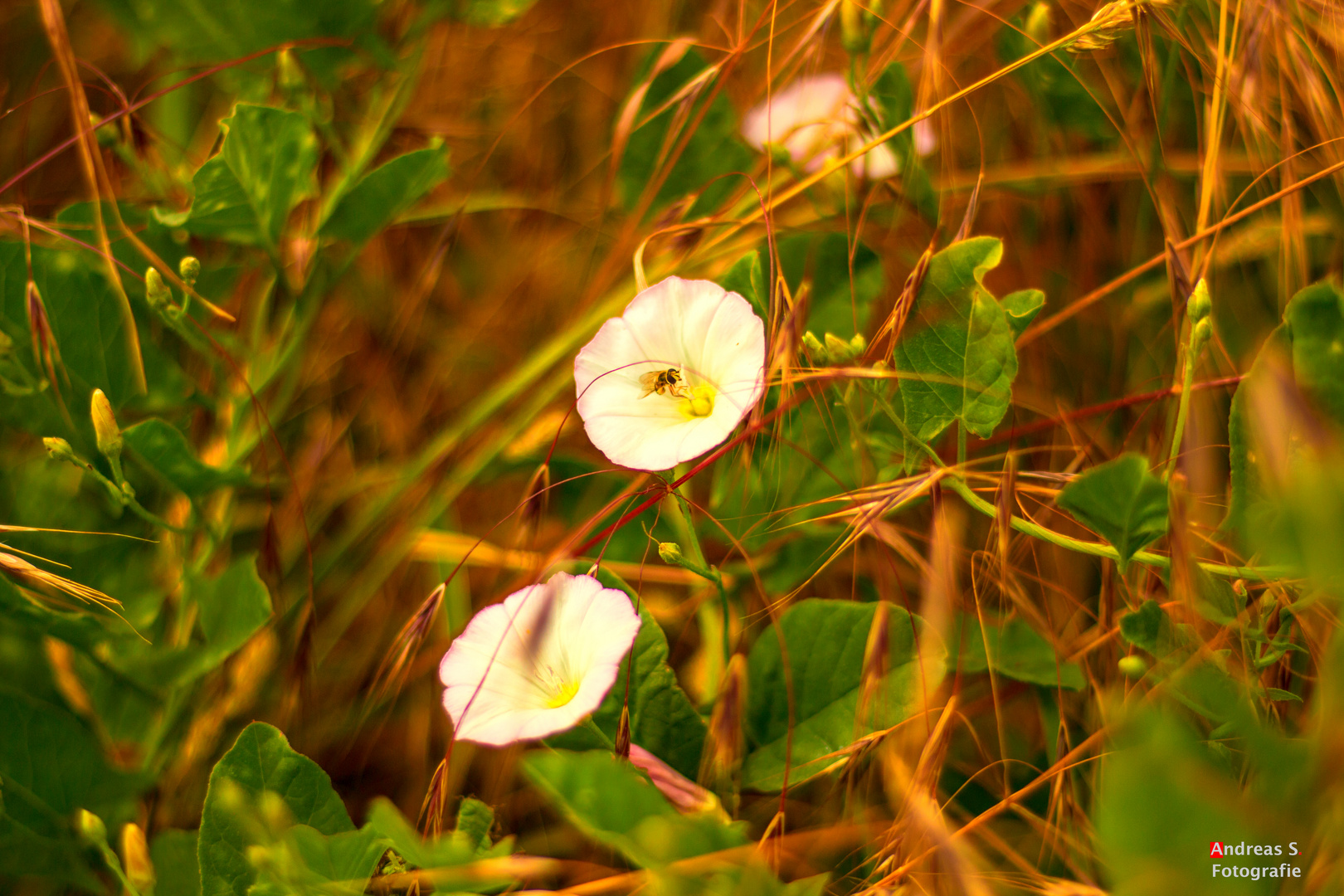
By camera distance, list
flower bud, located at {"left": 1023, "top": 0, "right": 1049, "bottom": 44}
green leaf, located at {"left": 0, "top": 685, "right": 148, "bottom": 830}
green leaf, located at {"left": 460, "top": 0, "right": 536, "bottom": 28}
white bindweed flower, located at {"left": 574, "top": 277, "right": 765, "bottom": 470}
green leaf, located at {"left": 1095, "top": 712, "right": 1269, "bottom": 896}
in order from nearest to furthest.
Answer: green leaf, located at {"left": 1095, "top": 712, "right": 1269, "bottom": 896} < white bindweed flower, located at {"left": 574, "top": 277, "right": 765, "bottom": 470} < green leaf, located at {"left": 0, "top": 685, "right": 148, "bottom": 830} < flower bud, located at {"left": 1023, "top": 0, "right": 1049, "bottom": 44} < green leaf, located at {"left": 460, "top": 0, "right": 536, "bottom": 28}

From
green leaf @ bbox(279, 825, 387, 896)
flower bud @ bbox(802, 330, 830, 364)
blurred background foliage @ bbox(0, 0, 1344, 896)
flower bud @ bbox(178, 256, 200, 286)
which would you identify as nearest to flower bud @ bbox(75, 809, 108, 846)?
blurred background foliage @ bbox(0, 0, 1344, 896)

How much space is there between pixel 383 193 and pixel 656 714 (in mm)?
656

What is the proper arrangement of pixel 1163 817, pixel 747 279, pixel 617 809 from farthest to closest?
1. pixel 747 279
2. pixel 617 809
3. pixel 1163 817

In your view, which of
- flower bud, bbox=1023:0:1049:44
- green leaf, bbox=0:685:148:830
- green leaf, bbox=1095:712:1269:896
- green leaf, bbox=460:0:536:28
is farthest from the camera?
green leaf, bbox=460:0:536:28

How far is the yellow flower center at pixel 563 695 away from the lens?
774mm

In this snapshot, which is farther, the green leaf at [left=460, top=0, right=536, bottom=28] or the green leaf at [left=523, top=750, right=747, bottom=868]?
the green leaf at [left=460, top=0, right=536, bottom=28]

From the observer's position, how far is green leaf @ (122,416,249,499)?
860 mm

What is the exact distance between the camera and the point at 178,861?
83cm

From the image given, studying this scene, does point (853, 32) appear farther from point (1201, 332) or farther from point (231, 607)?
point (231, 607)

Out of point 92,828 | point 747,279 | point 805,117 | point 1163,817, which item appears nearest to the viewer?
point 1163,817

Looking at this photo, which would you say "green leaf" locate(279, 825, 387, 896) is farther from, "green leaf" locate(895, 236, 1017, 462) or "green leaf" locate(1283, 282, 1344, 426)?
"green leaf" locate(1283, 282, 1344, 426)

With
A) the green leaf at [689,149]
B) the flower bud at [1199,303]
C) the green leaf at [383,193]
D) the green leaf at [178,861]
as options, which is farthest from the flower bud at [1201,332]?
the green leaf at [178,861]

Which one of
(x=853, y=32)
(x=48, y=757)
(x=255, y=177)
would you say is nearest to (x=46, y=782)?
(x=48, y=757)

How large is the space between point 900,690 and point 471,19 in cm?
96
